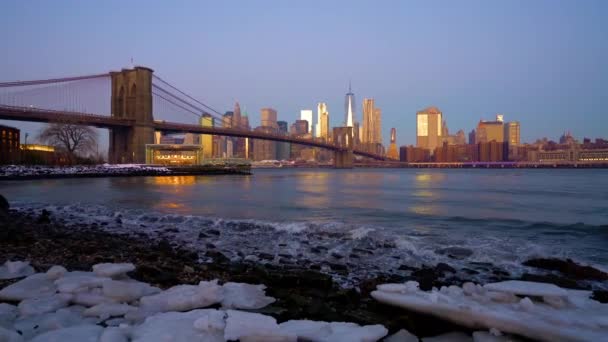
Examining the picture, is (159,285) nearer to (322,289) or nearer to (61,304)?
(61,304)

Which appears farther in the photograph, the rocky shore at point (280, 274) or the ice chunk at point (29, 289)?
the ice chunk at point (29, 289)

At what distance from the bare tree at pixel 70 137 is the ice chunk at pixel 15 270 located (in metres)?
44.2

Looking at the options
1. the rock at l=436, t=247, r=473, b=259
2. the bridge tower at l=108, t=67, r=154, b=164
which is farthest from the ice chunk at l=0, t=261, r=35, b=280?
the bridge tower at l=108, t=67, r=154, b=164

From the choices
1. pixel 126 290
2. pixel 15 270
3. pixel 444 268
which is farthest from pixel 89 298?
pixel 444 268

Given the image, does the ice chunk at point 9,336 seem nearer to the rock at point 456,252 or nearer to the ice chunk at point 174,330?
the ice chunk at point 174,330

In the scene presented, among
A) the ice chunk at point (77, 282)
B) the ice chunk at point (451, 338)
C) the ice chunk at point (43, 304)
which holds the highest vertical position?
the ice chunk at point (77, 282)

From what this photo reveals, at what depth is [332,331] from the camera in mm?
2717

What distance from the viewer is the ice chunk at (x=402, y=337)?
2.68 metres

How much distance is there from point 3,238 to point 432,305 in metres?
6.40

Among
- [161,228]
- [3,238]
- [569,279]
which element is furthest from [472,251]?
[3,238]

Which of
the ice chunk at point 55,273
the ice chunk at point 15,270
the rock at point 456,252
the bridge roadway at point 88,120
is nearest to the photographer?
the ice chunk at point 55,273

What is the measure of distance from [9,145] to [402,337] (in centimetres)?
6741

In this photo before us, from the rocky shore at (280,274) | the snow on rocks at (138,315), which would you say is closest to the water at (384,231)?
the rocky shore at (280,274)

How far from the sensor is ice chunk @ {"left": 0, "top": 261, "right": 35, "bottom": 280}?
13.2 ft
